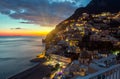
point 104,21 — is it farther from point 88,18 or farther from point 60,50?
point 60,50

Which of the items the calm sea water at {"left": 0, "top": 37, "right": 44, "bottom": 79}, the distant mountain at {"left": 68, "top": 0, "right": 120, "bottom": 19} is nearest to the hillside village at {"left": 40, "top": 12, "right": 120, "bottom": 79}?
→ the calm sea water at {"left": 0, "top": 37, "right": 44, "bottom": 79}

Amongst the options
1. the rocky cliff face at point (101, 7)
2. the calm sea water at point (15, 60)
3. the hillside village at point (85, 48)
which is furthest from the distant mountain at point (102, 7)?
the calm sea water at point (15, 60)

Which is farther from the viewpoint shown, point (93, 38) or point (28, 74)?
point (93, 38)

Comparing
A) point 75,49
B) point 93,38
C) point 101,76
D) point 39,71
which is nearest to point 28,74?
point 39,71

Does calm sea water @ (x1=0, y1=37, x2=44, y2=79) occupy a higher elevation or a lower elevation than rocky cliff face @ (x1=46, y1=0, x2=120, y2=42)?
lower

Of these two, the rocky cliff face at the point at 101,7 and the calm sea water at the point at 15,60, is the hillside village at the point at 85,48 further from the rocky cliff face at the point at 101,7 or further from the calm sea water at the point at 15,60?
the rocky cliff face at the point at 101,7

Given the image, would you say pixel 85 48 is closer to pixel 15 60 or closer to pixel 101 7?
pixel 15 60

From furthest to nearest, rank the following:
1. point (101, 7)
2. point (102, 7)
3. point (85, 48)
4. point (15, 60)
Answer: point (102, 7) < point (101, 7) < point (15, 60) < point (85, 48)

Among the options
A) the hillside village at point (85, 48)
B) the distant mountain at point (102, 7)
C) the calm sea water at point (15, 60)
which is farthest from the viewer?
the distant mountain at point (102, 7)

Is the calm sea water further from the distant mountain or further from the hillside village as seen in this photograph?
the distant mountain

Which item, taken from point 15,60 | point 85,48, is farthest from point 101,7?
point 85,48

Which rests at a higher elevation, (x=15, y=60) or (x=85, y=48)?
(x=85, y=48)
